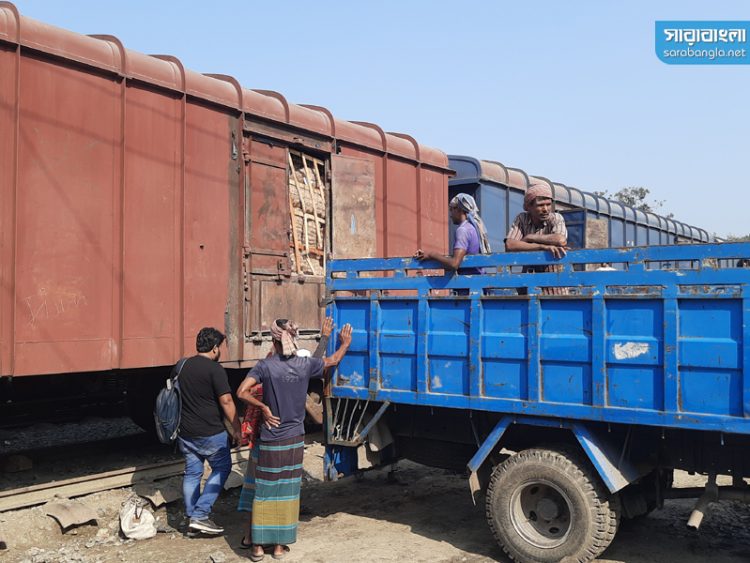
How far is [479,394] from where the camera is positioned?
4.46m

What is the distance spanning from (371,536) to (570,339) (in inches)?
85.6

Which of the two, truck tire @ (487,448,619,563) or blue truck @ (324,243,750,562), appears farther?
truck tire @ (487,448,619,563)

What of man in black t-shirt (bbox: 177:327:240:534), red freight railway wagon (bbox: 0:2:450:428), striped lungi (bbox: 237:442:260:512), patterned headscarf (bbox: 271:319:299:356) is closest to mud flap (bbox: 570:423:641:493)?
patterned headscarf (bbox: 271:319:299:356)

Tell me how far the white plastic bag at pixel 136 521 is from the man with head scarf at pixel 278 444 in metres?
A: 1.05

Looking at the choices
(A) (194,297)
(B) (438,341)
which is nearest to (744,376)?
(B) (438,341)

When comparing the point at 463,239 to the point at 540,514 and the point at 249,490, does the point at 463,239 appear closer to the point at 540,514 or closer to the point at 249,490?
the point at 540,514

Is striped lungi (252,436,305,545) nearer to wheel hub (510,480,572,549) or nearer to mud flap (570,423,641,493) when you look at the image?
wheel hub (510,480,572,549)

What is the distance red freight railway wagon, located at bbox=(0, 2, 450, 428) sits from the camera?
544 cm

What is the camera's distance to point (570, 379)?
4.11 m

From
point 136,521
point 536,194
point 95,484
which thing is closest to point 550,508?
point 536,194

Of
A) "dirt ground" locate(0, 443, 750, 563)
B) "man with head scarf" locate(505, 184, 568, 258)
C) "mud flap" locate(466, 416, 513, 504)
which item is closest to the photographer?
"mud flap" locate(466, 416, 513, 504)

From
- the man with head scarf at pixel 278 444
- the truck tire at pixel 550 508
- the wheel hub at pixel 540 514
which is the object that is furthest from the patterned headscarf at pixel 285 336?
the wheel hub at pixel 540 514

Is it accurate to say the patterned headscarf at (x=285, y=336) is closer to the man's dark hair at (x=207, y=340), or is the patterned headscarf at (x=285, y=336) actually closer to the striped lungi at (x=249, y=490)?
the man's dark hair at (x=207, y=340)

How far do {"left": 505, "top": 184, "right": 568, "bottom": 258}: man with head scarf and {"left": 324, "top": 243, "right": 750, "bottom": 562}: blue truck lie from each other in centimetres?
41
